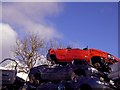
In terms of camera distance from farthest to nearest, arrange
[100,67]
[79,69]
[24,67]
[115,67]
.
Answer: [24,67] < [100,67] < [79,69] < [115,67]

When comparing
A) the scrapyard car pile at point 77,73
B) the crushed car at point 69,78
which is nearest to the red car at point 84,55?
the scrapyard car pile at point 77,73

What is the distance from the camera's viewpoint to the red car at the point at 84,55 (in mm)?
12727

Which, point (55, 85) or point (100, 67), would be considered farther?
point (100, 67)

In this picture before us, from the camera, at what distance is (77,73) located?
11.1 meters

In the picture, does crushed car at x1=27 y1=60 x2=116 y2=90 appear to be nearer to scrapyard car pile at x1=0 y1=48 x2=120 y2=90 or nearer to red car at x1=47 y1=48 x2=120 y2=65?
scrapyard car pile at x1=0 y1=48 x2=120 y2=90

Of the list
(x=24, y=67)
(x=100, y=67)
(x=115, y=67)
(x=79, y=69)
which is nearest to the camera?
(x=115, y=67)

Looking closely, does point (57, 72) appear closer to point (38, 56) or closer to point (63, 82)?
point (63, 82)

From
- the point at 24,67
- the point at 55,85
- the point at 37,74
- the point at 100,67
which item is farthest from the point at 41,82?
the point at 24,67

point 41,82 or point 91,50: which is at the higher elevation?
point 91,50

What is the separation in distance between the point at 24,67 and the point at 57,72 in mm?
21180

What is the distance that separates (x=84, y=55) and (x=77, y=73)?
69.7 inches

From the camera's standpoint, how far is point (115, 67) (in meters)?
10.1

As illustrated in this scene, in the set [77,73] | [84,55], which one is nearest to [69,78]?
[77,73]

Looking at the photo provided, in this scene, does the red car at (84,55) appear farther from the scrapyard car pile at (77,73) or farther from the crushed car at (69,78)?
the crushed car at (69,78)
